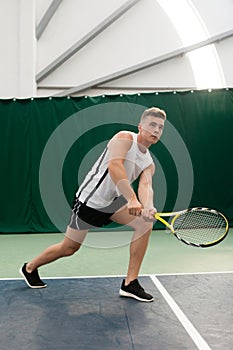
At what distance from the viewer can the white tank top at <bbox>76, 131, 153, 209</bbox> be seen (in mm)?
2453

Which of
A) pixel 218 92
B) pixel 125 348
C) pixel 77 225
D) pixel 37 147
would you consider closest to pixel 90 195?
pixel 77 225

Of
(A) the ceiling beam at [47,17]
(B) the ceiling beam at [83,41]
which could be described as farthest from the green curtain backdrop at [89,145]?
(A) the ceiling beam at [47,17]

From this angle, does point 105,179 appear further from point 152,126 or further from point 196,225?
point 196,225

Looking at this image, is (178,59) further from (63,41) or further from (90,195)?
(90,195)

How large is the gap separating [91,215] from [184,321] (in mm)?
846

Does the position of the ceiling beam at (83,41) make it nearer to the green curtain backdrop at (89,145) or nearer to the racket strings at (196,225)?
the green curtain backdrop at (89,145)

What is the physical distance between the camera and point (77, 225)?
8.30 feet

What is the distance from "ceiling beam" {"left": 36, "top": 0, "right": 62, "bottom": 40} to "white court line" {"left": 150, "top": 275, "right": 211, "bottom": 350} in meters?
5.52

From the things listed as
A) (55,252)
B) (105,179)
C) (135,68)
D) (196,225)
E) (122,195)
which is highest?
(135,68)

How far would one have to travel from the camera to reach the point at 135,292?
2.49 m

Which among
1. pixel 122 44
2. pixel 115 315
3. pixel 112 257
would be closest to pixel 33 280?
pixel 115 315

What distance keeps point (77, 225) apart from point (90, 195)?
0.70 feet

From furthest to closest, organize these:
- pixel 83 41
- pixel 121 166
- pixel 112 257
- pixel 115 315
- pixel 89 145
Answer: pixel 83 41 < pixel 89 145 < pixel 112 257 < pixel 121 166 < pixel 115 315

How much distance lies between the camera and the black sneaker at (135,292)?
2457 millimetres
